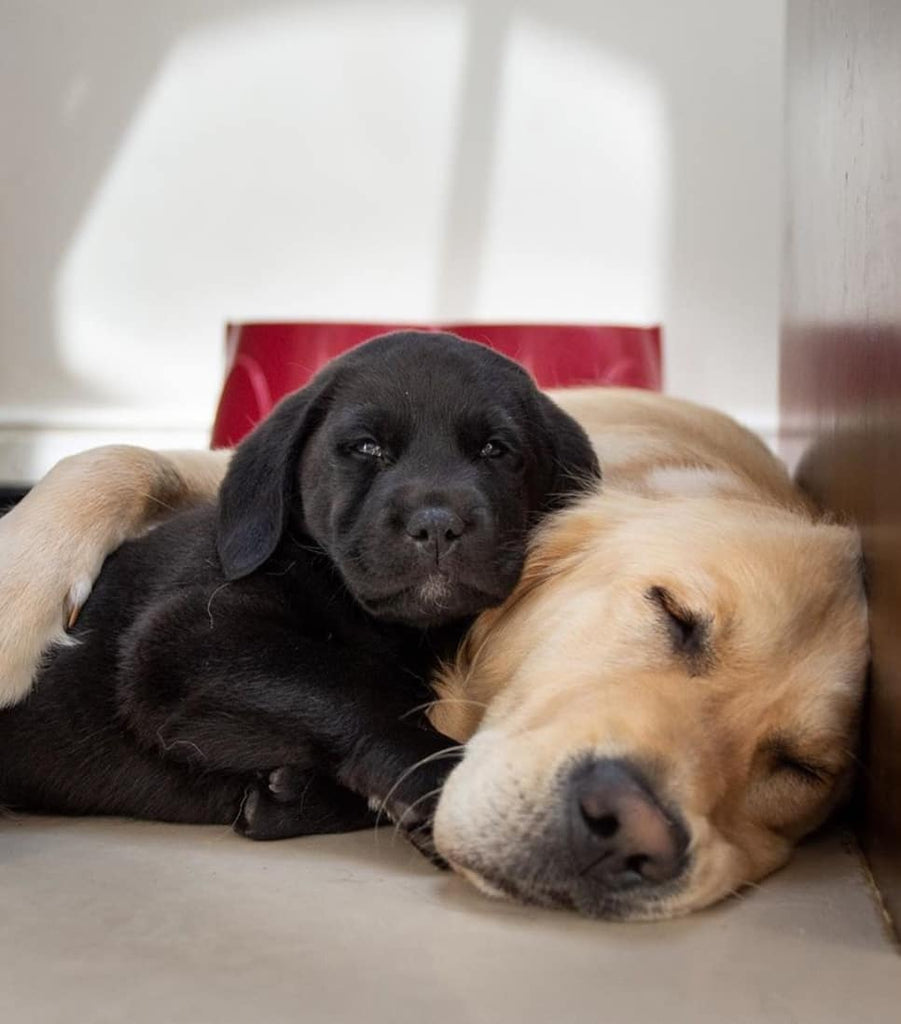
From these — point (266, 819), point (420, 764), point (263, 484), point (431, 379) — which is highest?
point (431, 379)

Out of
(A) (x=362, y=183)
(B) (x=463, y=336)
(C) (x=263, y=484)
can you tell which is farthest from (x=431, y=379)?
(A) (x=362, y=183)

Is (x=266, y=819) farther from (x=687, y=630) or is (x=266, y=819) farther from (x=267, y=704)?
(x=687, y=630)

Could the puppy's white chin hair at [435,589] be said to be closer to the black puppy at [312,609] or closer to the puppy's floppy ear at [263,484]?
the black puppy at [312,609]

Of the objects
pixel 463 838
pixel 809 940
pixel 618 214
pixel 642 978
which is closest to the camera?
pixel 642 978

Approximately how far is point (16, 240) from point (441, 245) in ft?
5.29

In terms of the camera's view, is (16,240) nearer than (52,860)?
No

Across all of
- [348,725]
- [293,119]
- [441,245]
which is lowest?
[348,725]

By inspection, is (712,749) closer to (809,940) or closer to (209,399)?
(809,940)

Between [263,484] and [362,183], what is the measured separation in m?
3.21

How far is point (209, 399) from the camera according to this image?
196 inches

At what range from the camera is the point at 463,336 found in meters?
3.80

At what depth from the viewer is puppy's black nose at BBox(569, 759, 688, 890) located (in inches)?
47.7

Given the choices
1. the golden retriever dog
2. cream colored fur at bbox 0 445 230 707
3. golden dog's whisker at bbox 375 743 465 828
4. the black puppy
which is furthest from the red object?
golden dog's whisker at bbox 375 743 465 828

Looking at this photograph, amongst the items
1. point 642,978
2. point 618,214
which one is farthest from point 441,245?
point 642,978
